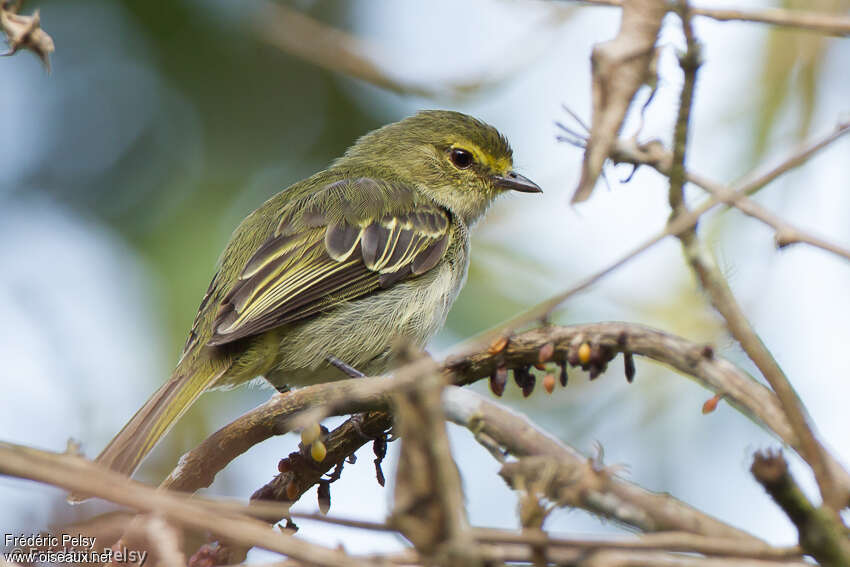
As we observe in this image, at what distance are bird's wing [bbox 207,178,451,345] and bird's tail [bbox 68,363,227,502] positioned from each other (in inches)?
7.3

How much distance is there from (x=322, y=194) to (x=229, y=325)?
1.22 m

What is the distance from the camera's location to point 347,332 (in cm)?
470

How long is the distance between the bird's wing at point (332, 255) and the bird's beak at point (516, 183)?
26.7 inches

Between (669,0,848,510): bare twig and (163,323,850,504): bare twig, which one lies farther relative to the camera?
(163,323,850,504): bare twig

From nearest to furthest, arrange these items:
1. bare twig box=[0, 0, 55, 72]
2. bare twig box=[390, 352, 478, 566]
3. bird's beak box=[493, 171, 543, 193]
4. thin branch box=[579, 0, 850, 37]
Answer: bare twig box=[390, 352, 478, 566] → thin branch box=[579, 0, 850, 37] → bare twig box=[0, 0, 55, 72] → bird's beak box=[493, 171, 543, 193]

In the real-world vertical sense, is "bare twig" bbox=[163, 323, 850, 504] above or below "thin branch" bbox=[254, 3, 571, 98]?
below

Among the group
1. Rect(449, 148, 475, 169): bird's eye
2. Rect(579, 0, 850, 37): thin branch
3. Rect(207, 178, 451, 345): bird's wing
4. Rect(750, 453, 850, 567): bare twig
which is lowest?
Rect(750, 453, 850, 567): bare twig

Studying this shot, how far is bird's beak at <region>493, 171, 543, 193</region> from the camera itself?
6.09m

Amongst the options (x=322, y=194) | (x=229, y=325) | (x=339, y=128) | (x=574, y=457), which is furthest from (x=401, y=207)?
(x=574, y=457)

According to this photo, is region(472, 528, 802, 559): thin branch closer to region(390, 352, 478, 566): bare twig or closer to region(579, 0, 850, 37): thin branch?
region(390, 352, 478, 566): bare twig

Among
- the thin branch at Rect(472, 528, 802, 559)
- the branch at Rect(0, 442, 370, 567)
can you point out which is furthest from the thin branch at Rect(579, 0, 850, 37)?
the branch at Rect(0, 442, 370, 567)

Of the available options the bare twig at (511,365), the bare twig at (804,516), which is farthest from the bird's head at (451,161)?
→ the bare twig at (804,516)

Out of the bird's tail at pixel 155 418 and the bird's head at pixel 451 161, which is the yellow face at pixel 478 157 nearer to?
the bird's head at pixel 451 161

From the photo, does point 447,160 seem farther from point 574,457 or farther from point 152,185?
point 574,457
